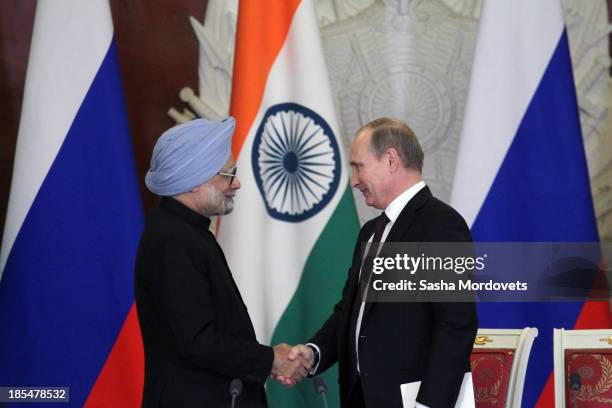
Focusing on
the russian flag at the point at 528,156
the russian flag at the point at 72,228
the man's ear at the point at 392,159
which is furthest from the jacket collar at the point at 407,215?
the russian flag at the point at 72,228

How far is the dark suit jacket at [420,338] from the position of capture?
2244 millimetres

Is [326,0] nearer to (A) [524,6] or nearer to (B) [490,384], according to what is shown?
(A) [524,6]

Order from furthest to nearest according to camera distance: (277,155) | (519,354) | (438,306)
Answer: (277,155) → (519,354) → (438,306)

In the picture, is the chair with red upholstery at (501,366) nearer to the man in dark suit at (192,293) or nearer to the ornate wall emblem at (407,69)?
the man in dark suit at (192,293)

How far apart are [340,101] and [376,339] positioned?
2.24 meters

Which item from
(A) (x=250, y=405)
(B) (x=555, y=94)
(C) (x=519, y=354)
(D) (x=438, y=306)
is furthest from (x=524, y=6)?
(A) (x=250, y=405)

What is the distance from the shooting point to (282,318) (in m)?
3.48

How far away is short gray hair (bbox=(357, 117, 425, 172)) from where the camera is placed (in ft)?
8.11

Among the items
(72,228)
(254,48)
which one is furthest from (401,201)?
(72,228)

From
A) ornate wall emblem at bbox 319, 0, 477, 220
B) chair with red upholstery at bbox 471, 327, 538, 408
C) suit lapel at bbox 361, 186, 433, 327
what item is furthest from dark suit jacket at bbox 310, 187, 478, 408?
ornate wall emblem at bbox 319, 0, 477, 220

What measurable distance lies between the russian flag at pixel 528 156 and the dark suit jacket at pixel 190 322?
1.44m

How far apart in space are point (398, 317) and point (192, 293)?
586 millimetres

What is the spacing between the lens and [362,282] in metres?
2.50

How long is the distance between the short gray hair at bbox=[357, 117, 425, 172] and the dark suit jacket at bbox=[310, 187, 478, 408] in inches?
4.1
